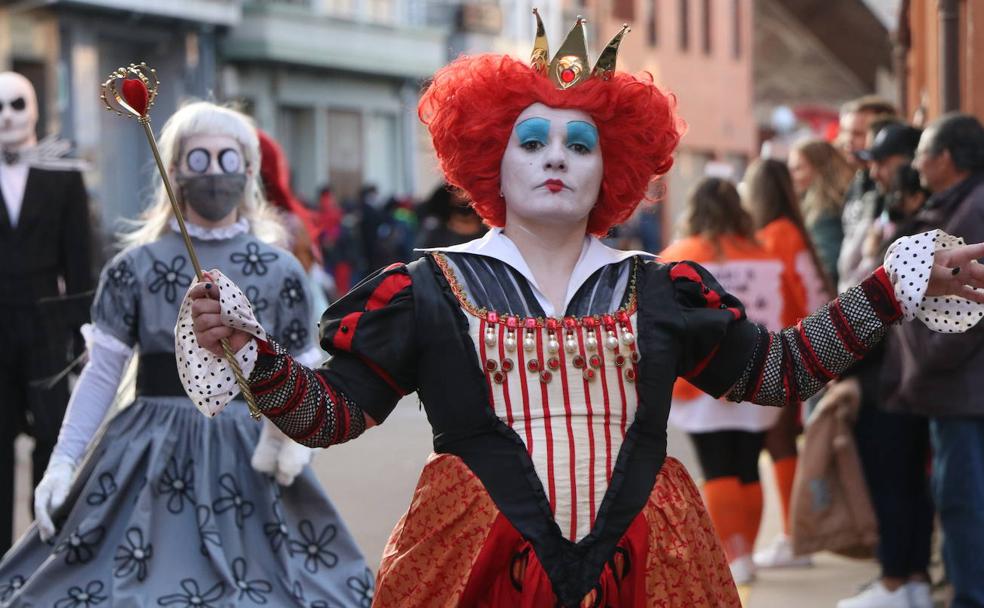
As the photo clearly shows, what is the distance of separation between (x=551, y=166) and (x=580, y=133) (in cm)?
10

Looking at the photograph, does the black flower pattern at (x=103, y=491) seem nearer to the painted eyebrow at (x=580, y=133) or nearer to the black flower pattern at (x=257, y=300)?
the black flower pattern at (x=257, y=300)

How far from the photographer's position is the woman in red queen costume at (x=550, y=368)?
3471 millimetres

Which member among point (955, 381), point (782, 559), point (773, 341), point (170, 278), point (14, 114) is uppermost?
point (14, 114)

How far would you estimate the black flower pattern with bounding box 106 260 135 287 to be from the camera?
5234 millimetres

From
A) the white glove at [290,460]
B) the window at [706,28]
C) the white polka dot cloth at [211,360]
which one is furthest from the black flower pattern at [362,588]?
the window at [706,28]

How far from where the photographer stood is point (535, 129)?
3686 mm

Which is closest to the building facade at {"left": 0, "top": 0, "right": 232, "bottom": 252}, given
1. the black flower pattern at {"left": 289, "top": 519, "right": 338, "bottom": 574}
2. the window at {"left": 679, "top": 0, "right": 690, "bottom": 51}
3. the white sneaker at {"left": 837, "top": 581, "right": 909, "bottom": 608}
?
the window at {"left": 679, "top": 0, "right": 690, "bottom": 51}

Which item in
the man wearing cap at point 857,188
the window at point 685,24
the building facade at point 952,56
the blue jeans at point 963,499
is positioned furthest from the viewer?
the window at point 685,24

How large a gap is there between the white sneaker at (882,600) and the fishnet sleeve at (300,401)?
3.49 m

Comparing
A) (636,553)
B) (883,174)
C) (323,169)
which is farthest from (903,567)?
(323,169)

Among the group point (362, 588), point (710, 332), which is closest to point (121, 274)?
point (362, 588)

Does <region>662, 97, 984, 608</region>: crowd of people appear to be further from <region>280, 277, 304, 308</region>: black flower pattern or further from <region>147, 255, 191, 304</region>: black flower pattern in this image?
<region>147, 255, 191, 304</region>: black flower pattern

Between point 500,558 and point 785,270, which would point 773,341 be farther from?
point 785,270

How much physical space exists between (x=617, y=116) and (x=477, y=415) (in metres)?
0.72
